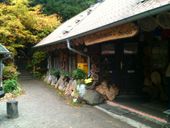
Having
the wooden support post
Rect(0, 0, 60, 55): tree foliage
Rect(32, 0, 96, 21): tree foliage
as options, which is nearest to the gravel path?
the wooden support post

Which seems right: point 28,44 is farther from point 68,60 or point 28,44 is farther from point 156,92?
point 156,92

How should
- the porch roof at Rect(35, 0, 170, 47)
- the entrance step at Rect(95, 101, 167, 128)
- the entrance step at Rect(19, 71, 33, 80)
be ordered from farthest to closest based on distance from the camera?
the entrance step at Rect(19, 71, 33, 80), the entrance step at Rect(95, 101, 167, 128), the porch roof at Rect(35, 0, 170, 47)

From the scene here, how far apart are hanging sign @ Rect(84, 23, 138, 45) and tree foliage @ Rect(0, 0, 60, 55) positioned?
9.95 meters

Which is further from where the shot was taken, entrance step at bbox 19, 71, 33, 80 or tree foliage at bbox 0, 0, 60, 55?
entrance step at bbox 19, 71, 33, 80

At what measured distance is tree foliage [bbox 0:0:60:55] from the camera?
1983 cm

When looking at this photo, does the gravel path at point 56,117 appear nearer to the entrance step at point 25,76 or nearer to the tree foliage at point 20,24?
the tree foliage at point 20,24

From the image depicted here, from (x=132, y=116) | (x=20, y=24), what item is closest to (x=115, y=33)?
(x=132, y=116)

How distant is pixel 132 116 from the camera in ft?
28.9

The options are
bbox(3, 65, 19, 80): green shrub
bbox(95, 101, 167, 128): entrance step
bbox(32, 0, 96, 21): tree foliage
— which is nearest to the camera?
bbox(95, 101, 167, 128): entrance step

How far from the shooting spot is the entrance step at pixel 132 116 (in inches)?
308

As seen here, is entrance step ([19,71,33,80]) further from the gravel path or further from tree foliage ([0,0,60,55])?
the gravel path

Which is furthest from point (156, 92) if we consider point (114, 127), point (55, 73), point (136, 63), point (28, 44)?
point (28, 44)

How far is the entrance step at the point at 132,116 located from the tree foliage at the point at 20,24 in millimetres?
11022

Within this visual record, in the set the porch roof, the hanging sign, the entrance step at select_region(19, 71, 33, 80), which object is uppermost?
the porch roof
